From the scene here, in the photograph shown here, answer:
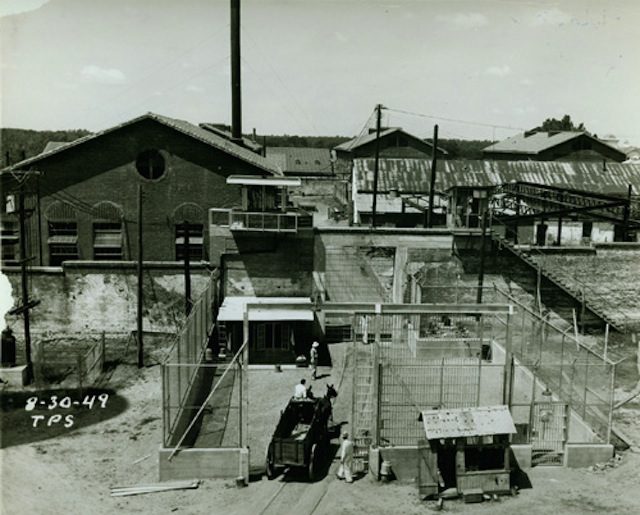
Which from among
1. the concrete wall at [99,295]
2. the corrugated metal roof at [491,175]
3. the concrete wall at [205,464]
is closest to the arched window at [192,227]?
the concrete wall at [99,295]

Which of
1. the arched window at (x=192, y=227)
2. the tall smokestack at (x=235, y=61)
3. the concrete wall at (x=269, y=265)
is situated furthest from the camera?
the tall smokestack at (x=235, y=61)

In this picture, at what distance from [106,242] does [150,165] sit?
4814mm

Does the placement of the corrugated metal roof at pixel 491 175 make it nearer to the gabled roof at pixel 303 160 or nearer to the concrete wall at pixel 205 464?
the gabled roof at pixel 303 160

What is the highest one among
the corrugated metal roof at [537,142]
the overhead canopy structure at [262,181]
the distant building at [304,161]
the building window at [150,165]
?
the corrugated metal roof at [537,142]

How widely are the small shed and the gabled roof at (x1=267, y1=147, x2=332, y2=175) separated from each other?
64747mm

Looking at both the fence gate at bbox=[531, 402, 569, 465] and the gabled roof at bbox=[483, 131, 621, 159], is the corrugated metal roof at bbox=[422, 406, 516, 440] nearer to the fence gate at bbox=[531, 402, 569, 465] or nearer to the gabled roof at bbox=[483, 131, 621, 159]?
the fence gate at bbox=[531, 402, 569, 465]

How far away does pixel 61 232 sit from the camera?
Answer: 111 feet

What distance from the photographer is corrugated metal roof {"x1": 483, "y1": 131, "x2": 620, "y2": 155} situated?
6906cm

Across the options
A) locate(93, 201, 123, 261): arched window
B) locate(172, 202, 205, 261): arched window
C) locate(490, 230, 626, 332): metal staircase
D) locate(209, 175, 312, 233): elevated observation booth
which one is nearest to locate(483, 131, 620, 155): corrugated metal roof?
locate(490, 230, 626, 332): metal staircase

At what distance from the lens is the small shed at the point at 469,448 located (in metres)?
16.4

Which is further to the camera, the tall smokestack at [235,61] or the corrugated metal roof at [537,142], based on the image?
the corrugated metal roof at [537,142]

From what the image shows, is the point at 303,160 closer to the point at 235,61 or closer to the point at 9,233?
the point at 235,61

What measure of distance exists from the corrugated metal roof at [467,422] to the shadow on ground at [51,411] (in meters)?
11.2

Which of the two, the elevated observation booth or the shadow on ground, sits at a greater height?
the elevated observation booth
